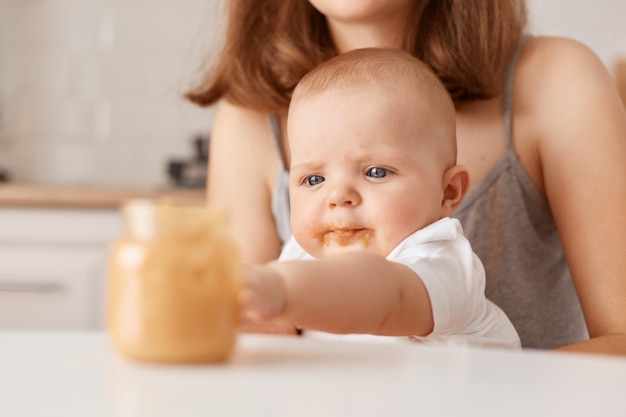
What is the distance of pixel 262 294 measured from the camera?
54 centimetres

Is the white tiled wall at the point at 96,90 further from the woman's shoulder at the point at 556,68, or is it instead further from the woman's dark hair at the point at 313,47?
the woman's shoulder at the point at 556,68

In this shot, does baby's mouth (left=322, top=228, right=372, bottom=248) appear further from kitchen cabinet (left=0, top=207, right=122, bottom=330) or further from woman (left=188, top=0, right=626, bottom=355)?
kitchen cabinet (left=0, top=207, right=122, bottom=330)

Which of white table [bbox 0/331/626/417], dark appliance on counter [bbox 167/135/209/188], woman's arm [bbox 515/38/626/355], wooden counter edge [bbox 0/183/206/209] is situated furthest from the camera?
dark appliance on counter [bbox 167/135/209/188]

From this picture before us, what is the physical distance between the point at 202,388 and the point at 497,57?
3.29ft

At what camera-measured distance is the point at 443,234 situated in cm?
→ 93

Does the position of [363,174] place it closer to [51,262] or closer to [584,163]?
[584,163]

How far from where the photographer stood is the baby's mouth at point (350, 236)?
3.30ft

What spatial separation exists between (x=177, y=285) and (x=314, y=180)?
0.56 meters

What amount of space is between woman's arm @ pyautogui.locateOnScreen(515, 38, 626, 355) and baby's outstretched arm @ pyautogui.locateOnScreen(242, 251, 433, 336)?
0.59m

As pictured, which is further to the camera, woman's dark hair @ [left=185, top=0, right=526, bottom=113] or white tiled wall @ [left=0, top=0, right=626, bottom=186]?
white tiled wall @ [left=0, top=0, right=626, bottom=186]

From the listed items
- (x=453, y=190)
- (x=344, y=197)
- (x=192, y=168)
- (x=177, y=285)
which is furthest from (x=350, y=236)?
(x=192, y=168)

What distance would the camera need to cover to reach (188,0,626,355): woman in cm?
129

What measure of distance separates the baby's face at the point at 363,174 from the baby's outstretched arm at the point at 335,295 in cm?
25

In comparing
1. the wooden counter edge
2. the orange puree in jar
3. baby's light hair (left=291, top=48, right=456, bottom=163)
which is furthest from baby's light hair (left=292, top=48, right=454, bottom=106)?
the wooden counter edge
